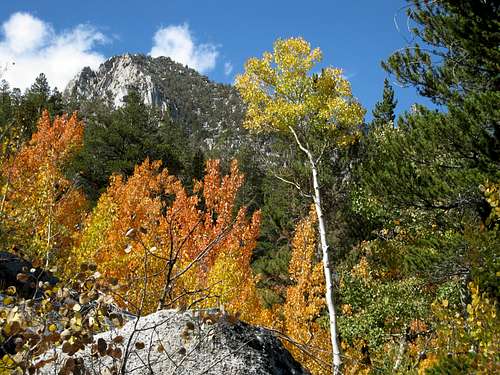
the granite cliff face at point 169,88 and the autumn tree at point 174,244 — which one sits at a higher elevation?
the granite cliff face at point 169,88

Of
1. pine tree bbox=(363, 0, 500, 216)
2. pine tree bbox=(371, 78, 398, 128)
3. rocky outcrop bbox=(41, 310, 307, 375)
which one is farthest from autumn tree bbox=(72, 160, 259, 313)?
pine tree bbox=(371, 78, 398, 128)

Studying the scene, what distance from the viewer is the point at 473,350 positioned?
17.6 feet

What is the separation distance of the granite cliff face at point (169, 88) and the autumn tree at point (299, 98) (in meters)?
118

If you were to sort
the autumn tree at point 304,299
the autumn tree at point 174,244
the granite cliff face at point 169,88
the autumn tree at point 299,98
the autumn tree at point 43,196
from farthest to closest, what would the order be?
the granite cliff face at point 169,88 → the autumn tree at point 304,299 → the autumn tree at point 299,98 → the autumn tree at point 174,244 → the autumn tree at point 43,196

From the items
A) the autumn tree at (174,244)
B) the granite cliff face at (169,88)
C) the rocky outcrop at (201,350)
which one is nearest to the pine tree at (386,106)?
the autumn tree at (174,244)

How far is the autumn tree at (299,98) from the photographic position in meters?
9.55

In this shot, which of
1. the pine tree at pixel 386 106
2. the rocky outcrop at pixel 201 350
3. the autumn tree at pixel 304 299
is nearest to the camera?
the rocky outcrop at pixel 201 350

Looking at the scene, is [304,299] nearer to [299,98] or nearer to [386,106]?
[299,98]

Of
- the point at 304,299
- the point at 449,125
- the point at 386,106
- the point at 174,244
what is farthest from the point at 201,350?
the point at 386,106

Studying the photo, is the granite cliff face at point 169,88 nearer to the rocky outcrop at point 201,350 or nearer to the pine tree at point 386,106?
the pine tree at point 386,106

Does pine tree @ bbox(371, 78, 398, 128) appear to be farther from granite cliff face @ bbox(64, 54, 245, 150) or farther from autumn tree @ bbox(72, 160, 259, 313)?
granite cliff face @ bbox(64, 54, 245, 150)

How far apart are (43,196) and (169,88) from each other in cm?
15903

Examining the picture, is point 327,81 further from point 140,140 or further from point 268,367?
point 140,140

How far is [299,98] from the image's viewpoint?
9867mm
